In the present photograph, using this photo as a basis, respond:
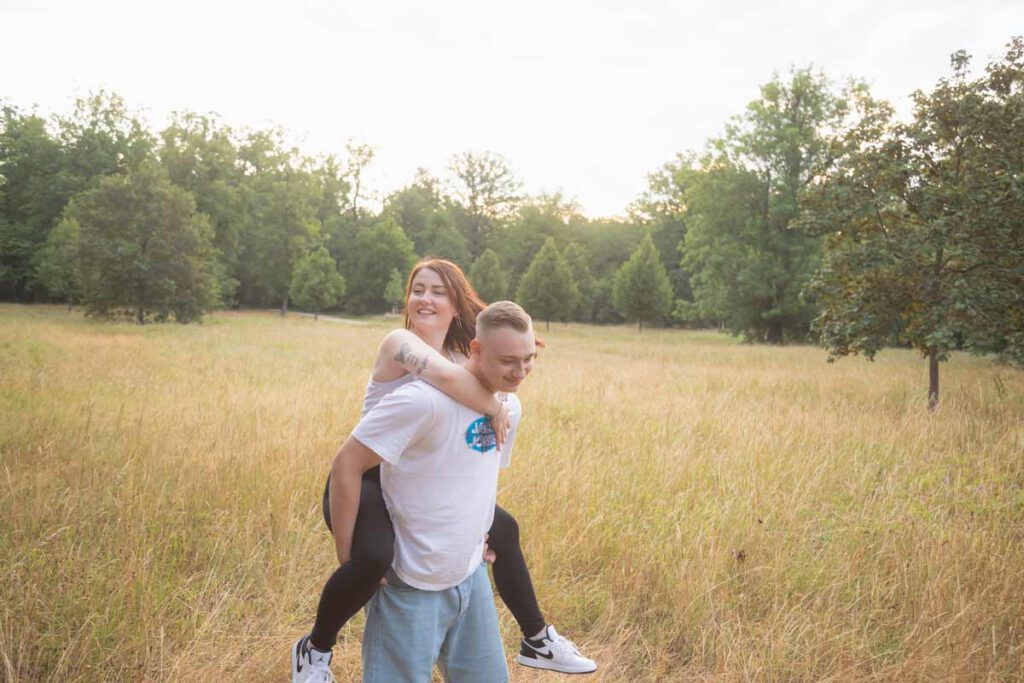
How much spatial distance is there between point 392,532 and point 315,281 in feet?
152

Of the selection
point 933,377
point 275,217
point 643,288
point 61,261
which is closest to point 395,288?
point 275,217

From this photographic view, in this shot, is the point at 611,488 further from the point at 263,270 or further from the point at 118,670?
the point at 263,270

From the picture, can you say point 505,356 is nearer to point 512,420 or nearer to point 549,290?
point 512,420

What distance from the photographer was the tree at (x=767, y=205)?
30.3 metres

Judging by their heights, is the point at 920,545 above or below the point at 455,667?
below

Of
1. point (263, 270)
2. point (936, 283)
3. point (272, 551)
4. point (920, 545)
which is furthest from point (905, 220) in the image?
point (263, 270)

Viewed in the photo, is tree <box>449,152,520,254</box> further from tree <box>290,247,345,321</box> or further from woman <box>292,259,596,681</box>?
woman <box>292,259,596,681</box>

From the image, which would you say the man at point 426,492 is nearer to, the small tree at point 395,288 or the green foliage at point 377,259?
the small tree at point 395,288

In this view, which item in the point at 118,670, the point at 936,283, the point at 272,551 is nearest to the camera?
the point at 118,670

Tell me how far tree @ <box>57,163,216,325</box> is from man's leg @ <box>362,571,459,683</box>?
3107 centimetres

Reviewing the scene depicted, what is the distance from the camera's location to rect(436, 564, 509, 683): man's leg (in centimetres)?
186

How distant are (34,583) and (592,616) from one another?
112 inches

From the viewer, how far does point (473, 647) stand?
1.87 meters

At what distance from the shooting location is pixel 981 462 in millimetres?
5422
